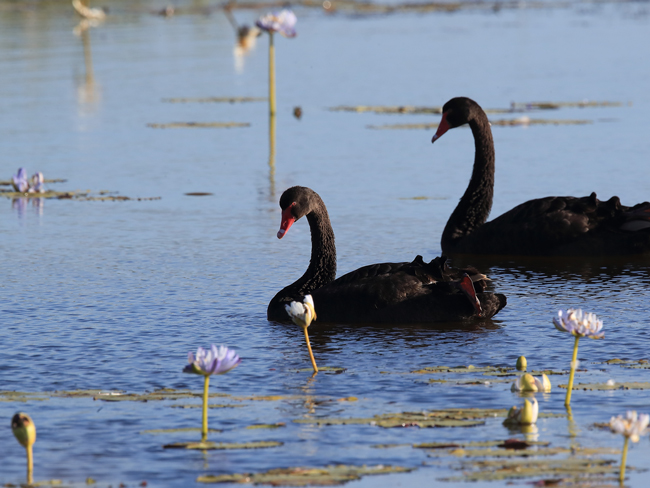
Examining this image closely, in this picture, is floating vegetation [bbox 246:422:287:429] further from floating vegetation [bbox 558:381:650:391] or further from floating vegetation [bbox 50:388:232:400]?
floating vegetation [bbox 558:381:650:391]

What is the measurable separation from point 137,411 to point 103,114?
1642 cm

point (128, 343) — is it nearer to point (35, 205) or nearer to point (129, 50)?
point (35, 205)

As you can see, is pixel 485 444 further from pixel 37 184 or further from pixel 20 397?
pixel 37 184

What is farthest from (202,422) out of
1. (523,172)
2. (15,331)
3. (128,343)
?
(523,172)

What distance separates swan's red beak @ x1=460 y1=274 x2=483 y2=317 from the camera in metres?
8.58

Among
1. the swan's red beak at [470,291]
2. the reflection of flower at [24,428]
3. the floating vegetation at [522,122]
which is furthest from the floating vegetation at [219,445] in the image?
the floating vegetation at [522,122]

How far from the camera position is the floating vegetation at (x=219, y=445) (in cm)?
596

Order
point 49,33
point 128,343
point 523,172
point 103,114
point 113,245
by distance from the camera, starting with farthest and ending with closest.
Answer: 1. point 49,33
2. point 103,114
3. point 523,172
4. point 113,245
5. point 128,343

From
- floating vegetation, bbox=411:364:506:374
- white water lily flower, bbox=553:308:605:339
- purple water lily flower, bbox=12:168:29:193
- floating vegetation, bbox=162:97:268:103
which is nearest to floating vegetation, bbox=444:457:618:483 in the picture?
white water lily flower, bbox=553:308:605:339

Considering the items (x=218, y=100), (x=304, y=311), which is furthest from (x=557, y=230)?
(x=218, y=100)

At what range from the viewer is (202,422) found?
6305 millimetres

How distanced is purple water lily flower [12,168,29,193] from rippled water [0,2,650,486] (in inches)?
11.2

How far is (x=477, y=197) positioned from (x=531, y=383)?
5768 millimetres

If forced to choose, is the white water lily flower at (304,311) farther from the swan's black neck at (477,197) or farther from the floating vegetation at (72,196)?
the floating vegetation at (72,196)
